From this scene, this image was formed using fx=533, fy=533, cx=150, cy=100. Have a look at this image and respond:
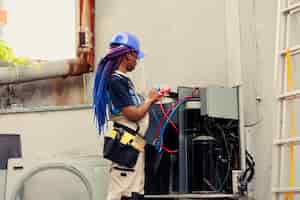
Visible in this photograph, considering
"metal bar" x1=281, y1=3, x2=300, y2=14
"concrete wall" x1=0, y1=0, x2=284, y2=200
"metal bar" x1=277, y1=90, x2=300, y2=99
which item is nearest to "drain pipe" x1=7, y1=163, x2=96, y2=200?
"concrete wall" x1=0, y1=0, x2=284, y2=200

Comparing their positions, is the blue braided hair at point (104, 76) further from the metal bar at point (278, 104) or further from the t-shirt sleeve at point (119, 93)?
the metal bar at point (278, 104)

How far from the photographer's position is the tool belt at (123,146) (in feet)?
7.20

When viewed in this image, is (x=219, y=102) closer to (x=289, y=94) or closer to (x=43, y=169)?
(x=289, y=94)

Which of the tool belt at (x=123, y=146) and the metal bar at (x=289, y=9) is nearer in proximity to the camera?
the tool belt at (x=123, y=146)

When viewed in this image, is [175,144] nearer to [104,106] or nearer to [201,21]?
[104,106]

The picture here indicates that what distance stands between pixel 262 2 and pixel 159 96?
0.87 metres

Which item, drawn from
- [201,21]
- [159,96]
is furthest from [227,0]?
[159,96]

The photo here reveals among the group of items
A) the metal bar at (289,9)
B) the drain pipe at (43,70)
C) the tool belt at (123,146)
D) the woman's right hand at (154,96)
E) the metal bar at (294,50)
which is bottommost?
the tool belt at (123,146)

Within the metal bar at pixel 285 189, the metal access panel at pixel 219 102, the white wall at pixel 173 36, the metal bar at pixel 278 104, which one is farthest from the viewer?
the white wall at pixel 173 36

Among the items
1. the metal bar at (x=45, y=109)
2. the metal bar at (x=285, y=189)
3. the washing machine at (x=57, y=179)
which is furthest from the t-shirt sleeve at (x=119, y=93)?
the metal bar at (x=45, y=109)

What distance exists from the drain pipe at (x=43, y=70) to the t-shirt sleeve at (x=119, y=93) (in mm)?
930

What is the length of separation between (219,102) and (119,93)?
1.53ft

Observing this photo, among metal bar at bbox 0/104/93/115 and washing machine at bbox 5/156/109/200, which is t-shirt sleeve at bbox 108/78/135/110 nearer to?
washing machine at bbox 5/156/109/200

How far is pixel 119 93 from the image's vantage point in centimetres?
222
